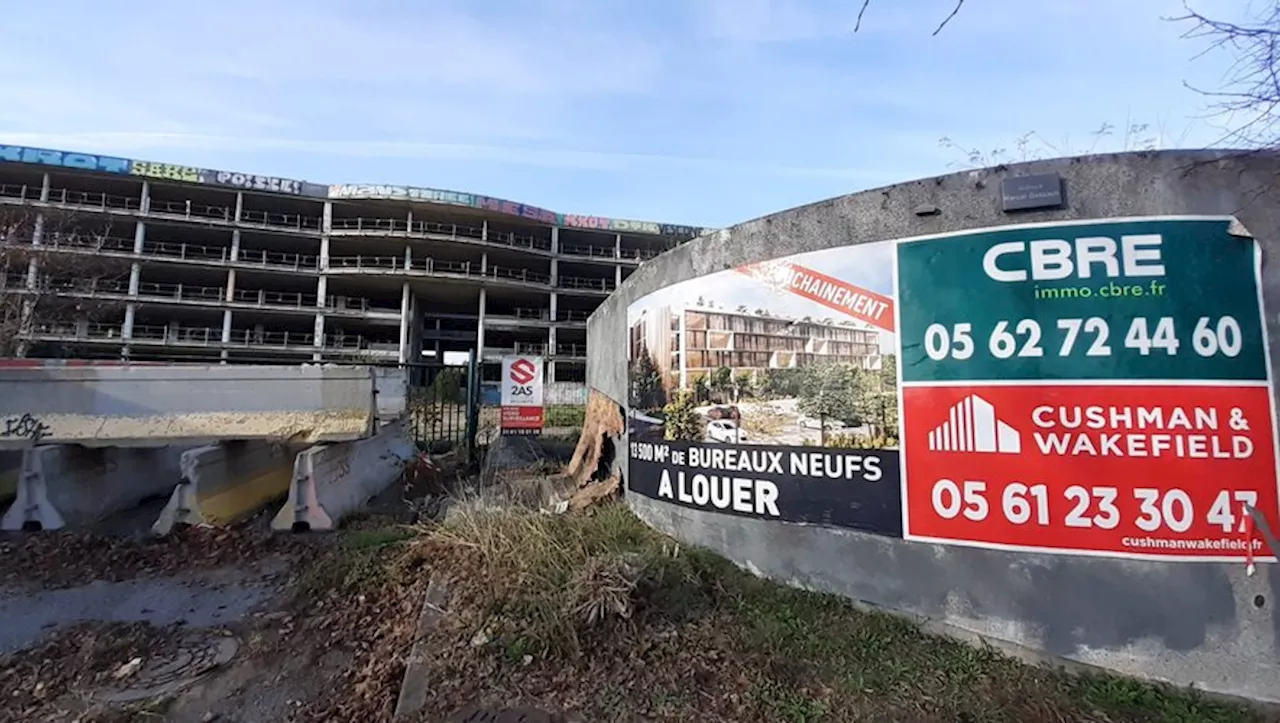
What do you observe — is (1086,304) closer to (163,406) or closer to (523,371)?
(523,371)

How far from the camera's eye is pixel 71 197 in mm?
45594

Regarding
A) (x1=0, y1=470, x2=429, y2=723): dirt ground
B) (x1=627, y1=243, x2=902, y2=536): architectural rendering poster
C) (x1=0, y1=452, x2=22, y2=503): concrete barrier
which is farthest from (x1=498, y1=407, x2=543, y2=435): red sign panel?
(x1=0, y1=452, x2=22, y2=503): concrete barrier

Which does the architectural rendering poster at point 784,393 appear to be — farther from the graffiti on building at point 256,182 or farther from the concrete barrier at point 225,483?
the graffiti on building at point 256,182

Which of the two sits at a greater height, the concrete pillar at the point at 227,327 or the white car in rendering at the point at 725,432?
the concrete pillar at the point at 227,327

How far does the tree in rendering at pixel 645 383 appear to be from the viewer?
5582 mm

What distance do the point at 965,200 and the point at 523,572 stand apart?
3956 mm

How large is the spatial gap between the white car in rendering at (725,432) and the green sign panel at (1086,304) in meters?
1.31

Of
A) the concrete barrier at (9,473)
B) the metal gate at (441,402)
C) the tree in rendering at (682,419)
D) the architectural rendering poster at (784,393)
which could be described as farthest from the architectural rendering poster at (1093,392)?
the concrete barrier at (9,473)

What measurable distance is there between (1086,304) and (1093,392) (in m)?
0.53

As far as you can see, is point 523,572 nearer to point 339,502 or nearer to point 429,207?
point 339,502

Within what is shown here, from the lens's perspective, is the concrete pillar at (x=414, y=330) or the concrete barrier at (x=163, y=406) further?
the concrete pillar at (x=414, y=330)

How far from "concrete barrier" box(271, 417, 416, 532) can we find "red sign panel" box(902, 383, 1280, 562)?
21.0 feet

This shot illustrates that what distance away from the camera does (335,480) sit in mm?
7840

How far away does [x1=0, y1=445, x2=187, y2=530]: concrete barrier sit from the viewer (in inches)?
280
